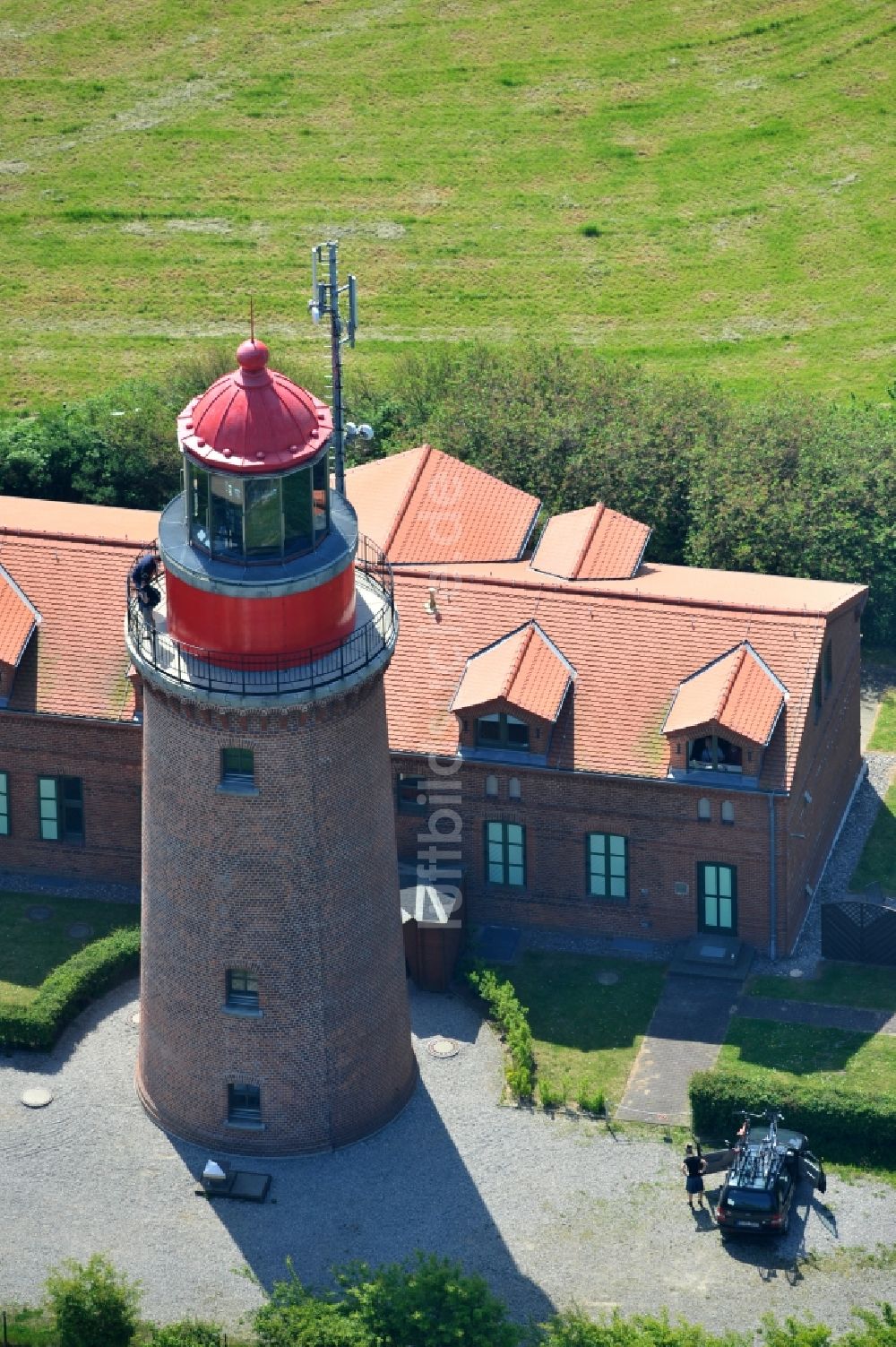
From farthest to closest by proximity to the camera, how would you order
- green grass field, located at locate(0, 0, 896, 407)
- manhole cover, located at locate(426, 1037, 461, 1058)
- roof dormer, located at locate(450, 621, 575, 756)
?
green grass field, located at locate(0, 0, 896, 407)
roof dormer, located at locate(450, 621, 575, 756)
manhole cover, located at locate(426, 1037, 461, 1058)

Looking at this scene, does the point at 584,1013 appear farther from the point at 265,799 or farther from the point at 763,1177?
the point at 265,799

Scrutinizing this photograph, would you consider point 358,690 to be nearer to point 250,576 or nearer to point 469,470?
point 250,576

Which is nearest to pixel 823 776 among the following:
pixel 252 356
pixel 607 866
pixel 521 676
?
pixel 607 866

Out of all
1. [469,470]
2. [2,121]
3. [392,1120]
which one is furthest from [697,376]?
[392,1120]

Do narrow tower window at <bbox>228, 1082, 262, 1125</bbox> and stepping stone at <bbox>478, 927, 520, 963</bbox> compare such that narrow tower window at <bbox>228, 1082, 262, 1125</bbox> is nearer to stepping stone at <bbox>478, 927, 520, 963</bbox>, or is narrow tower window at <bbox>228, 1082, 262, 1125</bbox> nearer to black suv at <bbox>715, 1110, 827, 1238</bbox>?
stepping stone at <bbox>478, 927, 520, 963</bbox>

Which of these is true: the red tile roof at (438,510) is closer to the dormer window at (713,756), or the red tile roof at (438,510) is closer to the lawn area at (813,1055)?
the dormer window at (713,756)

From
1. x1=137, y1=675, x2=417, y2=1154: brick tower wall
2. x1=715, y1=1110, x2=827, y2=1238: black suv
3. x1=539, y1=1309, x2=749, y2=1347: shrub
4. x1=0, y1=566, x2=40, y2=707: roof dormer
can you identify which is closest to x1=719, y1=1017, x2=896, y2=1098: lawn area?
x1=715, y1=1110, x2=827, y2=1238: black suv
